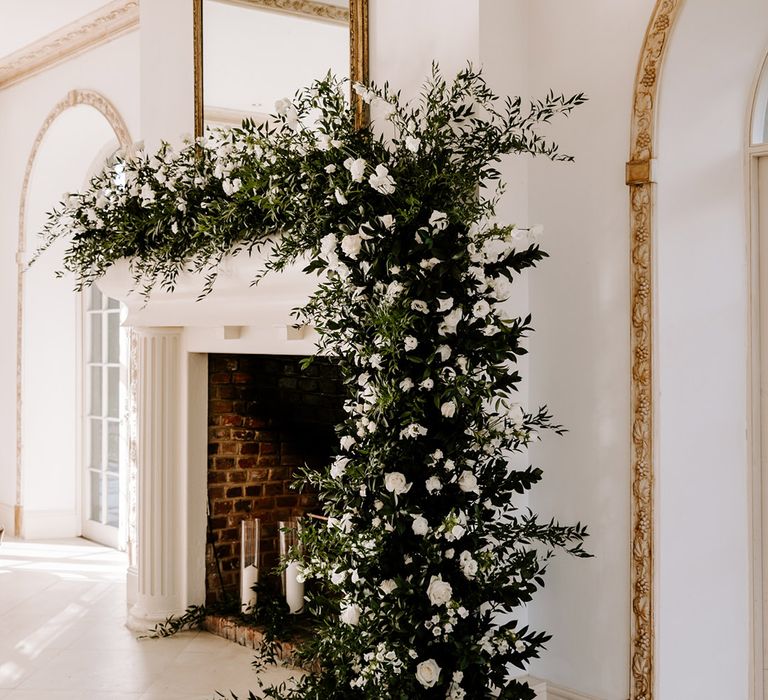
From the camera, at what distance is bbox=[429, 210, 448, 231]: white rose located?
274 centimetres

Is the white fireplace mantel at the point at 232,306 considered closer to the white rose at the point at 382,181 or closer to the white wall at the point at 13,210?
the white rose at the point at 382,181

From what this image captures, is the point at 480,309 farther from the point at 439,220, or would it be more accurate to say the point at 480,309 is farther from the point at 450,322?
the point at 439,220

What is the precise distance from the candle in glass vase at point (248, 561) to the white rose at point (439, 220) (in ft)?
7.56

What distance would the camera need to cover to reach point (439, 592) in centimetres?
276

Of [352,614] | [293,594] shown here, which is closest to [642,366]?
[352,614]

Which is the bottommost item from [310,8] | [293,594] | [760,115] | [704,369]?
[293,594]

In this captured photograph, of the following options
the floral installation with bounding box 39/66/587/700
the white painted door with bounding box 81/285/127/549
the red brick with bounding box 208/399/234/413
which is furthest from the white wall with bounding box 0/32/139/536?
the floral installation with bounding box 39/66/587/700

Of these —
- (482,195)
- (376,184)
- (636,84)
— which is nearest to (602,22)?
(636,84)

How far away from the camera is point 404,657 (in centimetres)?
280

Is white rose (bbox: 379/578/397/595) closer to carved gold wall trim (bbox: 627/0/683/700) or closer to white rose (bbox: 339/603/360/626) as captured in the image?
white rose (bbox: 339/603/360/626)

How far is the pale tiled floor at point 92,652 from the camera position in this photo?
3912 mm

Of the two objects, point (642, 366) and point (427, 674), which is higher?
point (642, 366)

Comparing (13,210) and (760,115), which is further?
(13,210)

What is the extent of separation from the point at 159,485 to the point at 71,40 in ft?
9.96
